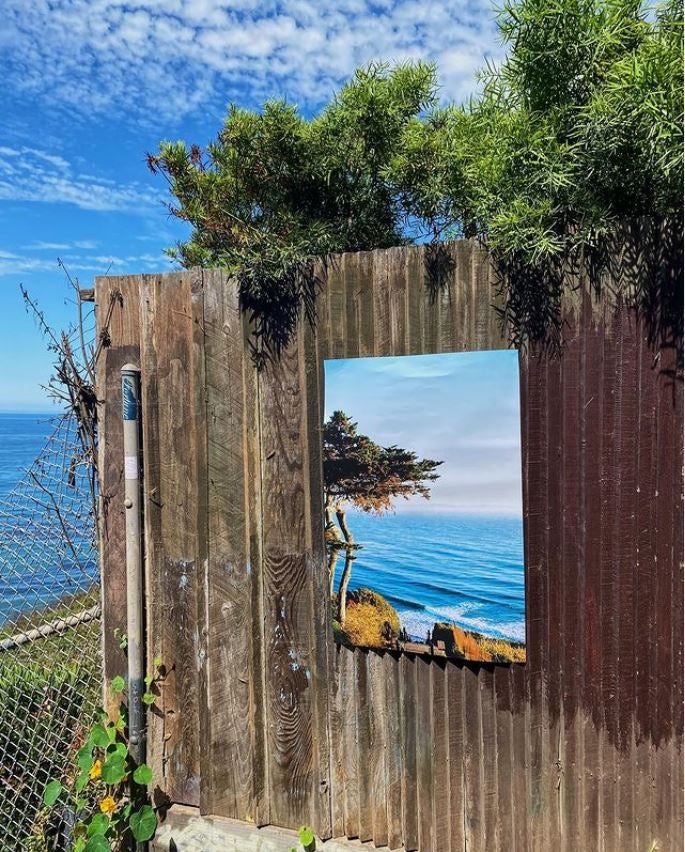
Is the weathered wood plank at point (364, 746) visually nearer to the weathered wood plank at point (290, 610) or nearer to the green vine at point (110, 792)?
the weathered wood plank at point (290, 610)

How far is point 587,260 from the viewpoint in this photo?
6.62ft

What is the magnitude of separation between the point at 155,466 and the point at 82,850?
1540 millimetres

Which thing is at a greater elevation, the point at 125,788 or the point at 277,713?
the point at 277,713

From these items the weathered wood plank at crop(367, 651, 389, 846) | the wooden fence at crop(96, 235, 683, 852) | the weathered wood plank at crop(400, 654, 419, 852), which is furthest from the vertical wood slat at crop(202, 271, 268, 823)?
the weathered wood plank at crop(400, 654, 419, 852)

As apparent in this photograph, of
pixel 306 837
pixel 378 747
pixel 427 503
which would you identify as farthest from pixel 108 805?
pixel 427 503

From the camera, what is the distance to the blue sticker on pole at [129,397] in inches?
99.5

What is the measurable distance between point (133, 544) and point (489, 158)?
210 centimetres

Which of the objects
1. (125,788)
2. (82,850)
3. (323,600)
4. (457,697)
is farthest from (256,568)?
(82,850)

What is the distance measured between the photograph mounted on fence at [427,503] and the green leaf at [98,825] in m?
1.24

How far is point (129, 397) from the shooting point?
253 cm

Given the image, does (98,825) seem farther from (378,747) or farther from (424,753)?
(424,753)

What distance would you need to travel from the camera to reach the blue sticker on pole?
8.29ft

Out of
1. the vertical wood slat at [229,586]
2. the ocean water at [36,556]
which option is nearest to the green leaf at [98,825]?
the vertical wood slat at [229,586]

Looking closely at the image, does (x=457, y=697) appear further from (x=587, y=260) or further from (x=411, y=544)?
(x=587, y=260)
